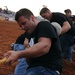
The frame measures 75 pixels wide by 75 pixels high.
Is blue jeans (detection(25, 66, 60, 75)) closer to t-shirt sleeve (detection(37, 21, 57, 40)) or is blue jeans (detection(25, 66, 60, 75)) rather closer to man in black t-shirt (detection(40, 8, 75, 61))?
t-shirt sleeve (detection(37, 21, 57, 40))

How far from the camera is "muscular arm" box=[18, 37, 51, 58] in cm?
284

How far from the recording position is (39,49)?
2895 millimetres

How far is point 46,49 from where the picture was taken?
2.95 meters

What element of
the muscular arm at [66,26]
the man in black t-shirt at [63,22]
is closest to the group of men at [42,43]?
the man in black t-shirt at [63,22]

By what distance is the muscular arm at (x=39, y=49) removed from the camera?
2.84 m

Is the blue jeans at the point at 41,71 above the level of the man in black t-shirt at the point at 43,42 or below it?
below

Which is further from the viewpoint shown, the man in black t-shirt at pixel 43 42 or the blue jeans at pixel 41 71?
the blue jeans at pixel 41 71

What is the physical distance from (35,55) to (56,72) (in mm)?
430

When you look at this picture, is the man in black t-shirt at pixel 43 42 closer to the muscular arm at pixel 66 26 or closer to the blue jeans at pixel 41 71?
the blue jeans at pixel 41 71

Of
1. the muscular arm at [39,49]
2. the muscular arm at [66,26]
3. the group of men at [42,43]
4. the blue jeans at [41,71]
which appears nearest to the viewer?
the muscular arm at [39,49]

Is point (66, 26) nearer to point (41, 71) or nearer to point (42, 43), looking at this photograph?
point (41, 71)

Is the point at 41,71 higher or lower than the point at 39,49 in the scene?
lower

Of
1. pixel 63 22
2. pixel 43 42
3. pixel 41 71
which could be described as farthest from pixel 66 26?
pixel 43 42

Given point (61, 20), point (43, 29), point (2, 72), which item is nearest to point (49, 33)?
point (43, 29)
